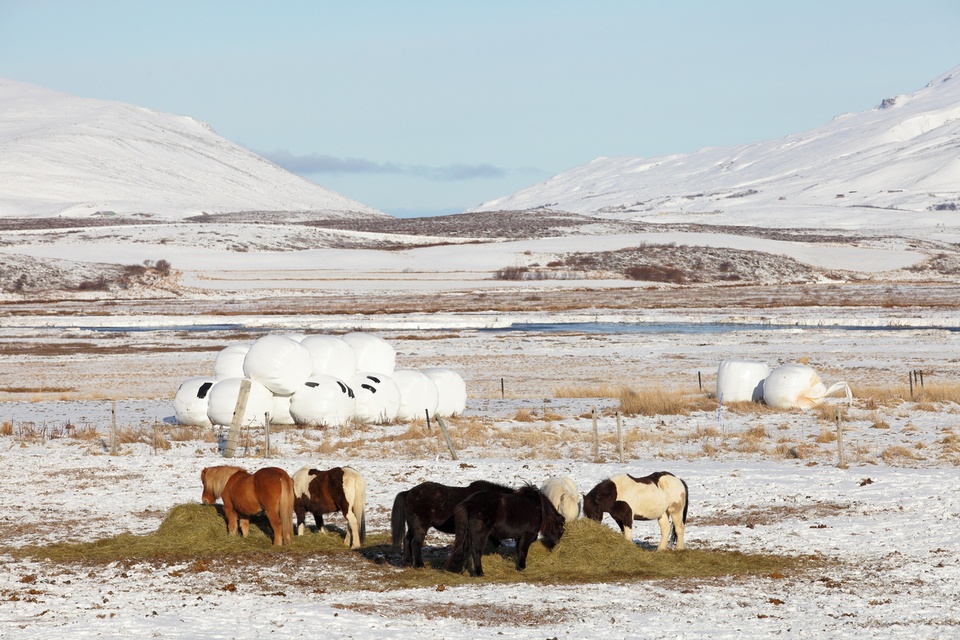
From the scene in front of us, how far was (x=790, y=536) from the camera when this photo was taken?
1434cm

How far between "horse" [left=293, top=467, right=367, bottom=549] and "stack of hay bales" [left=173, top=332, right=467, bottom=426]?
11.7 m

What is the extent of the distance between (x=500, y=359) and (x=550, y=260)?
6746 cm

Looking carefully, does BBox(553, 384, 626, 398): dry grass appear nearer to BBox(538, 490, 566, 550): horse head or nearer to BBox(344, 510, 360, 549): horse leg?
BBox(344, 510, 360, 549): horse leg

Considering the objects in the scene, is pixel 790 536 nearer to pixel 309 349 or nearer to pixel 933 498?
pixel 933 498

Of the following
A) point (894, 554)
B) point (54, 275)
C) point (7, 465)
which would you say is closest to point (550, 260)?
point (54, 275)

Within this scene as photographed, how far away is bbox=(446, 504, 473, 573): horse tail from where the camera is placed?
1202 cm

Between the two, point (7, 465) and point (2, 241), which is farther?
point (2, 241)

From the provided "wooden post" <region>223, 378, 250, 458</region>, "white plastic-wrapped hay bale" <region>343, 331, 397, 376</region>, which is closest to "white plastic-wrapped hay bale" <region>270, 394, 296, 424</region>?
"wooden post" <region>223, 378, 250, 458</region>

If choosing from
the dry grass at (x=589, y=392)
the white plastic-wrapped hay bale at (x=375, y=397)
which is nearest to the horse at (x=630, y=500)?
the white plastic-wrapped hay bale at (x=375, y=397)

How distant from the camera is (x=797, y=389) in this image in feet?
92.9

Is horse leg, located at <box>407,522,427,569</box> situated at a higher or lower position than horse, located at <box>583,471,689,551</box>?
lower

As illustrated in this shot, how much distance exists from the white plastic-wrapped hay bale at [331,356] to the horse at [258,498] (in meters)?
12.2

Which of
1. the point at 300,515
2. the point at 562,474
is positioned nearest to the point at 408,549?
the point at 300,515

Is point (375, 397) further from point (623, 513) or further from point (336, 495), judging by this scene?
point (623, 513)
